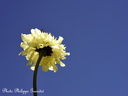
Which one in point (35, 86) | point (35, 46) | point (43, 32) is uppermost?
point (43, 32)

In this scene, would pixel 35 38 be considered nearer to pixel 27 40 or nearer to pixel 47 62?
pixel 27 40

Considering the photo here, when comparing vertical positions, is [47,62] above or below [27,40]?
below

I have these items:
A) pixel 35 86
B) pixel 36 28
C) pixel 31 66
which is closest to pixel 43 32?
pixel 36 28

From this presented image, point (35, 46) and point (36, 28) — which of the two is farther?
point (36, 28)

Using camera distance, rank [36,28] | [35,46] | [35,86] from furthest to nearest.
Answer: [36,28] < [35,46] < [35,86]

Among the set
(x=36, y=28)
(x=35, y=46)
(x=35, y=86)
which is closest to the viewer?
(x=35, y=86)

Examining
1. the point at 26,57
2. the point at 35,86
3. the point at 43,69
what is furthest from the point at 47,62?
the point at 35,86
